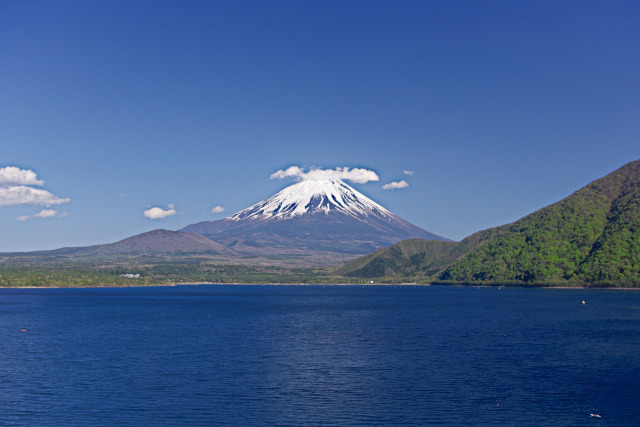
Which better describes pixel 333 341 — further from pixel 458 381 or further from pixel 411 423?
pixel 411 423

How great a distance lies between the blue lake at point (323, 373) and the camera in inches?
2088

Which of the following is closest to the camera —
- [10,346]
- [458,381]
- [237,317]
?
[458,381]

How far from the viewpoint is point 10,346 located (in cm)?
9306

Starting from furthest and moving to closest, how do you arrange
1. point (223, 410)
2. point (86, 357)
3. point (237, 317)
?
point (237, 317), point (86, 357), point (223, 410)

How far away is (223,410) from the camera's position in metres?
54.3

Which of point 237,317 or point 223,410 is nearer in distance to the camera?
point 223,410

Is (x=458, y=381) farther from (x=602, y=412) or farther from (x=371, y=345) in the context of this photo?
(x=371, y=345)

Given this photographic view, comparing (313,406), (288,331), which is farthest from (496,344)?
(313,406)

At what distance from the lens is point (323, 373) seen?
70375 millimetres

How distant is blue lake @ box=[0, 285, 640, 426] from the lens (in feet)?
174

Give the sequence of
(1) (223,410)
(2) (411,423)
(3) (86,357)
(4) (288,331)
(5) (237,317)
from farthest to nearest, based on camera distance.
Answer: (5) (237,317) → (4) (288,331) → (3) (86,357) → (1) (223,410) → (2) (411,423)

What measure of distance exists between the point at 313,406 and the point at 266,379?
1316 centimetres

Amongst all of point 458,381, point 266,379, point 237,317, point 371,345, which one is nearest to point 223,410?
point 266,379

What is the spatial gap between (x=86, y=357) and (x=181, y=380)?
22.7 m
